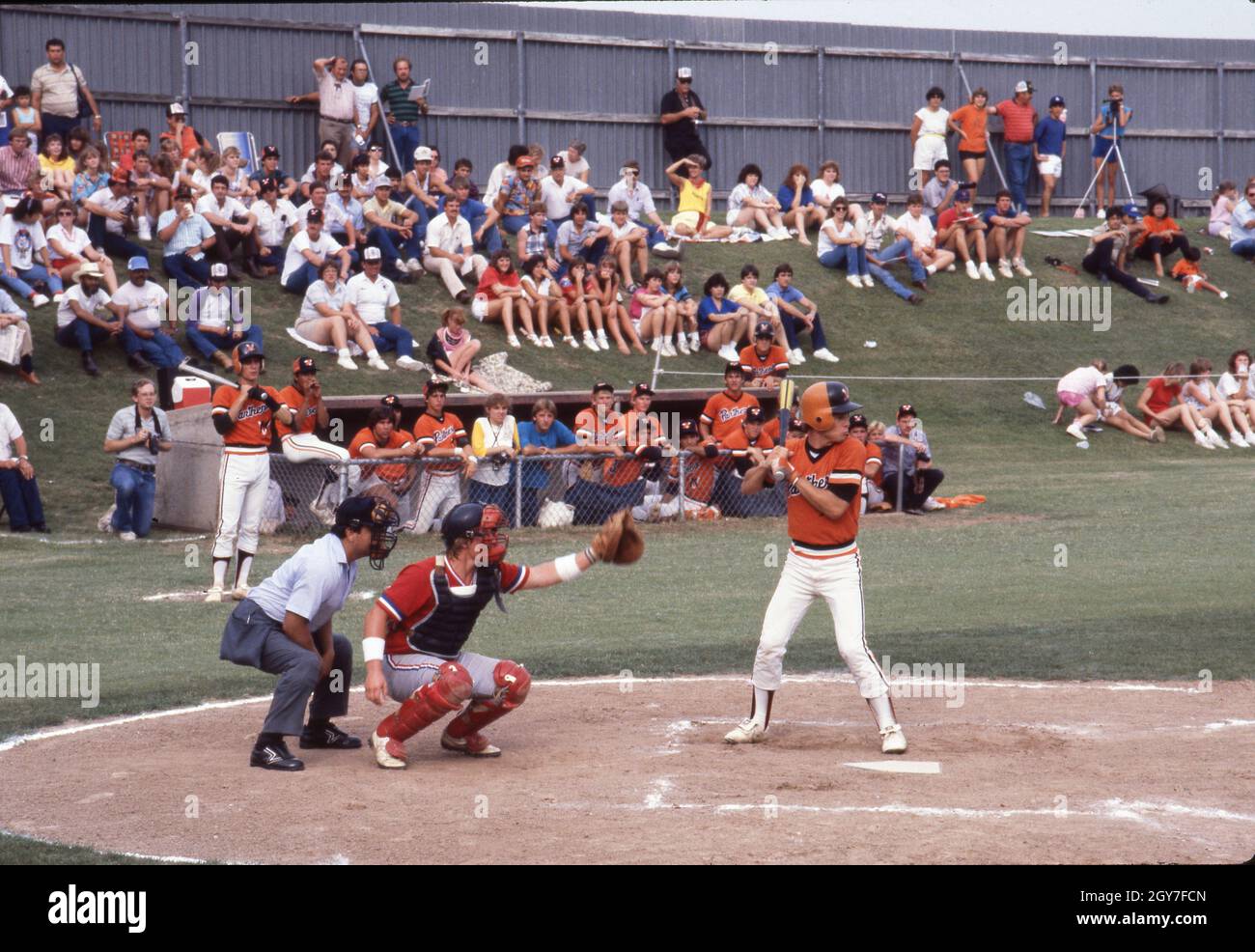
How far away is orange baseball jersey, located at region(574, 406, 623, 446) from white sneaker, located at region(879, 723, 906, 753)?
9.54 meters

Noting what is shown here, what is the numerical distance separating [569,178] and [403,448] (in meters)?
10.5

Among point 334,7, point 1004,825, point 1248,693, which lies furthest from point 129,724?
point 334,7

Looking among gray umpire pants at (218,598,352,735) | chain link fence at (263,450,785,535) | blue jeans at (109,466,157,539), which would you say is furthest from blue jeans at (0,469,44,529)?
gray umpire pants at (218,598,352,735)

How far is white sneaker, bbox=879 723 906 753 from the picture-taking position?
8797 mm

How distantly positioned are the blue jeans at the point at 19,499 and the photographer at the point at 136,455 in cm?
81

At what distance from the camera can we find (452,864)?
666 centimetres

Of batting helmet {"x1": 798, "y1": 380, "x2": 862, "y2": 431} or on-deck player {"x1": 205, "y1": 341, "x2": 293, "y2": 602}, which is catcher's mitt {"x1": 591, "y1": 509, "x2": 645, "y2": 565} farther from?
on-deck player {"x1": 205, "y1": 341, "x2": 293, "y2": 602}

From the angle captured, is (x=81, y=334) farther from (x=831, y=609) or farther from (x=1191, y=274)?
(x=1191, y=274)

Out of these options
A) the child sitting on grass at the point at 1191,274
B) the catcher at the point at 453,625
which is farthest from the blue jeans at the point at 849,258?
the catcher at the point at 453,625

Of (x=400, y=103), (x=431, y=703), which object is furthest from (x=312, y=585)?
(x=400, y=103)

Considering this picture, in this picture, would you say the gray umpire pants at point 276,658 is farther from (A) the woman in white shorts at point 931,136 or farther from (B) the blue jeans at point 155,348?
(A) the woman in white shorts at point 931,136

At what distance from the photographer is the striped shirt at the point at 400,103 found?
26.8m

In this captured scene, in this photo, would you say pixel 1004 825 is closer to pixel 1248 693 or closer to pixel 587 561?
pixel 587 561

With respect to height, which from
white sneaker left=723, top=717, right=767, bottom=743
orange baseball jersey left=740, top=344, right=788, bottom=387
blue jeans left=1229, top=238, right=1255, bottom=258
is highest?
blue jeans left=1229, top=238, right=1255, bottom=258
